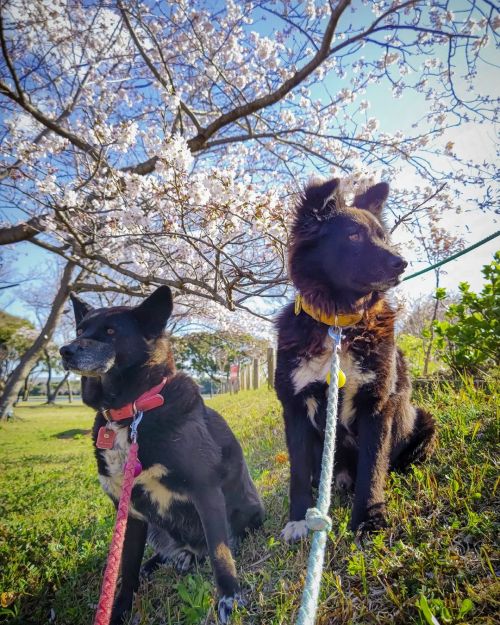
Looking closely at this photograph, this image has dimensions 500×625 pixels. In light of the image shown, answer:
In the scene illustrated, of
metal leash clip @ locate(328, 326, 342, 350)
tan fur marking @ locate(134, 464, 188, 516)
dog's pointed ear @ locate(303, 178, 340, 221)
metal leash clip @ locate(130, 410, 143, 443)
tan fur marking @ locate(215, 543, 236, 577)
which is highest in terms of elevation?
dog's pointed ear @ locate(303, 178, 340, 221)

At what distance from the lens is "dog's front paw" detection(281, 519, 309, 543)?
2.28 m

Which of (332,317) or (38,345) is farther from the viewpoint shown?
(38,345)

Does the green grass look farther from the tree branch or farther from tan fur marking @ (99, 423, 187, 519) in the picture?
the tree branch

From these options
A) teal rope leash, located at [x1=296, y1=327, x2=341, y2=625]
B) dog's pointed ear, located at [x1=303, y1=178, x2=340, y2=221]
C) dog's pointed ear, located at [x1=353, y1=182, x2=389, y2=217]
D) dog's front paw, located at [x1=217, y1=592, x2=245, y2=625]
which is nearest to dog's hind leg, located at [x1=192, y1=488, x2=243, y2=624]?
dog's front paw, located at [x1=217, y1=592, x2=245, y2=625]

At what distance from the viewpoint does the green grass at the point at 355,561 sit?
1646 millimetres

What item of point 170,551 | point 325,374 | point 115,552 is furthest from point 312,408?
point 170,551

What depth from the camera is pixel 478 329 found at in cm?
434

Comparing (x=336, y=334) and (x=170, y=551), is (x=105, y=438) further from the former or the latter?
(x=336, y=334)

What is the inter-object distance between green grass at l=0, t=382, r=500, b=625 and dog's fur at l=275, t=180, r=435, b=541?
0.21 m

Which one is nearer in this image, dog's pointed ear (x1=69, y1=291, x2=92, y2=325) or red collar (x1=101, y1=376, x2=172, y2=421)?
red collar (x1=101, y1=376, x2=172, y2=421)

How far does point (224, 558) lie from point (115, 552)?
86 cm

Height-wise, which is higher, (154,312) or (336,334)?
(154,312)

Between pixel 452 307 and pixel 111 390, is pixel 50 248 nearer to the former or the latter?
pixel 111 390

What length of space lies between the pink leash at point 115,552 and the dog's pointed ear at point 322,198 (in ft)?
6.42
